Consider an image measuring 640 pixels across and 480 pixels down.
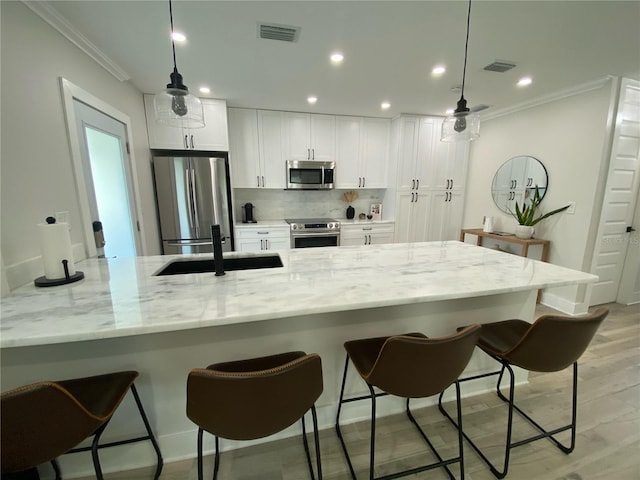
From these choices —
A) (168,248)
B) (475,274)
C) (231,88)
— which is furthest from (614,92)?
(168,248)

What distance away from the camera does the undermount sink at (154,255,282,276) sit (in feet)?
5.88

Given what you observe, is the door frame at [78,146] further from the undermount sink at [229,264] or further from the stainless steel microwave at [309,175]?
the stainless steel microwave at [309,175]

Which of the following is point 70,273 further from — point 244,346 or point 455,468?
point 455,468

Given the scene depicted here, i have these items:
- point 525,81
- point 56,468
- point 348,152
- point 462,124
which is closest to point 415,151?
point 348,152

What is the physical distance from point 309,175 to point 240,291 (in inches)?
119

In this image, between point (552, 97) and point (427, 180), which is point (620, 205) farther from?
point (427, 180)

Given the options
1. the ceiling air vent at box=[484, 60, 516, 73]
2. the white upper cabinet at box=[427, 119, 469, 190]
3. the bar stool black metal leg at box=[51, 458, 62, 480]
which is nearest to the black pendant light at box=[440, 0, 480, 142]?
the ceiling air vent at box=[484, 60, 516, 73]

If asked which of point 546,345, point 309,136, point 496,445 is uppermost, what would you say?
point 309,136

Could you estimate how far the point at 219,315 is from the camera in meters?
0.99

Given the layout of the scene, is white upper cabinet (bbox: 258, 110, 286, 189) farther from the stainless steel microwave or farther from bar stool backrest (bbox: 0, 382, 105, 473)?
bar stool backrest (bbox: 0, 382, 105, 473)

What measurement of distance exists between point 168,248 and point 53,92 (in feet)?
6.36

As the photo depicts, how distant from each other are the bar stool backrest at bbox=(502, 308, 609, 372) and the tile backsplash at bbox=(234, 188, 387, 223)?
3368 millimetres

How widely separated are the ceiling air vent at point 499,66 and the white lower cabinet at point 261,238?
2845mm

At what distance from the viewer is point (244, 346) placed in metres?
1.37
